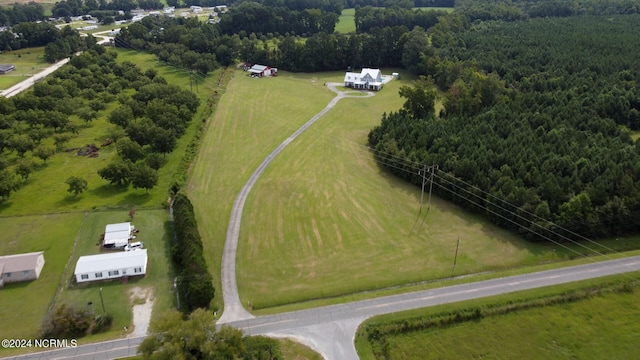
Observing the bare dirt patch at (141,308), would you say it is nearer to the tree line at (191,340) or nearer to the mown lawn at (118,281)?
the mown lawn at (118,281)

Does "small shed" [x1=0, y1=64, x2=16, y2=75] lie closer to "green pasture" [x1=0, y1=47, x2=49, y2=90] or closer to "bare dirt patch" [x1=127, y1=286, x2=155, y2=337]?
"green pasture" [x1=0, y1=47, x2=49, y2=90]

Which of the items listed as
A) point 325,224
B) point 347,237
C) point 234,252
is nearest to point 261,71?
point 325,224

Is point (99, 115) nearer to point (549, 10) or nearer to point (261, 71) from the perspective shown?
point (261, 71)

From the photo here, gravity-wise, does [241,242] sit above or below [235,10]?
below

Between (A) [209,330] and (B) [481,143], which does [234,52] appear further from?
(A) [209,330]

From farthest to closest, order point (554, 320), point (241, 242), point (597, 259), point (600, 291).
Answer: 1. point (241, 242)
2. point (597, 259)
3. point (600, 291)
4. point (554, 320)

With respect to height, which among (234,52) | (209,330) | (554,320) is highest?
(234,52)

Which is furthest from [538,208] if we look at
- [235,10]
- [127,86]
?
[235,10]
